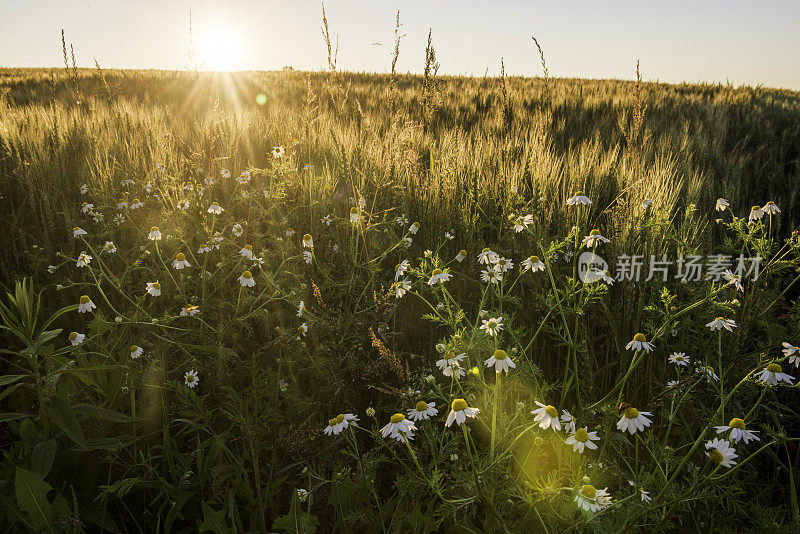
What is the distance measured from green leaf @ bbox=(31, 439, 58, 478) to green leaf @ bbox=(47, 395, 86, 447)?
7cm

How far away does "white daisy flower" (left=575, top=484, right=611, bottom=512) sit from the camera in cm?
101

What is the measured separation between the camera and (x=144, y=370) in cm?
167

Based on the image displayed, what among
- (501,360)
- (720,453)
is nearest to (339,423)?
(501,360)

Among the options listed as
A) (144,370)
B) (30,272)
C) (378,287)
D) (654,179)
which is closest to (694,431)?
(378,287)

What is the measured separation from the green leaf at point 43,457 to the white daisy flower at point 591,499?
1275mm

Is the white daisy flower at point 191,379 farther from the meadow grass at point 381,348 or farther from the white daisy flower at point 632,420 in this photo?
the white daisy flower at point 632,420

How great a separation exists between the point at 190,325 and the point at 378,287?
88 cm

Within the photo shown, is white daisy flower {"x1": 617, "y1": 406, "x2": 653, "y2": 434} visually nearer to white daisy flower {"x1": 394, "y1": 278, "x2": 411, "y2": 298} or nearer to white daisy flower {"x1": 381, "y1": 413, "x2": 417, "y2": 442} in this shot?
white daisy flower {"x1": 381, "y1": 413, "x2": 417, "y2": 442}

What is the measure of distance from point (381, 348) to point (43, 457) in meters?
0.92

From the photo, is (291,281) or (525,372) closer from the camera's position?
(525,372)

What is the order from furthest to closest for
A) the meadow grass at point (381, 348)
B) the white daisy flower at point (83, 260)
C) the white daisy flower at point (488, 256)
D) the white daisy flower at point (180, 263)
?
the white daisy flower at point (180, 263), the white daisy flower at point (83, 260), the white daisy flower at point (488, 256), the meadow grass at point (381, 348)

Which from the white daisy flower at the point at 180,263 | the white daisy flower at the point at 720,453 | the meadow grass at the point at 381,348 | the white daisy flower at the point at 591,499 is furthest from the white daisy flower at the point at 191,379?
the white daisy flower at the point at 720,453

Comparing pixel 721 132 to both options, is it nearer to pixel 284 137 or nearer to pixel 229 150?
pixel 284 137

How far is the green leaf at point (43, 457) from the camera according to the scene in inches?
44.5
